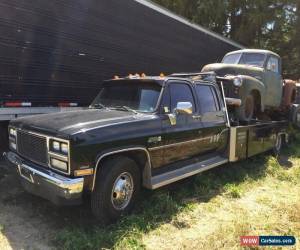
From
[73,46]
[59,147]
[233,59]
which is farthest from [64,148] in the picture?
[233,59]

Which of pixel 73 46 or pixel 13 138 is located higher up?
pixel 73 46

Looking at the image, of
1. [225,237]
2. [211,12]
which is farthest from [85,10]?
[211,12]

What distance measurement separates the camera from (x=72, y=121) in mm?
4434

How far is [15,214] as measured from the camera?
15.9 feet

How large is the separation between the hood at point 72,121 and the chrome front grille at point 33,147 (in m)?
0.10

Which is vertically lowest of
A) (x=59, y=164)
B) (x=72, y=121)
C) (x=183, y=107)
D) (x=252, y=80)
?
(x=59, y=164)

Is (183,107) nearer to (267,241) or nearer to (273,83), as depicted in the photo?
(267,241)

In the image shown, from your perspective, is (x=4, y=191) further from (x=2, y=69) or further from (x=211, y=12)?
(x=211, y=12)

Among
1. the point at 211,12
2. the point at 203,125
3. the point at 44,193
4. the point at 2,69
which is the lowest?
the point at 44,193

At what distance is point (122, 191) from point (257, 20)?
1757 centimetres

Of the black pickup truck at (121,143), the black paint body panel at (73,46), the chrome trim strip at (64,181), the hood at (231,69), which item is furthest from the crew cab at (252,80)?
the chrome trim strip at (64,181)

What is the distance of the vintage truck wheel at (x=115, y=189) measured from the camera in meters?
4.25

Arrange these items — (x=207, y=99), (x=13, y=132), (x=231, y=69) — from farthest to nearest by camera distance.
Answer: (x=231, y=69) → (x=207, y=99) → (x=13, y=132)

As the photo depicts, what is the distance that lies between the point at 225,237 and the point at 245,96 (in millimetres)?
4395
